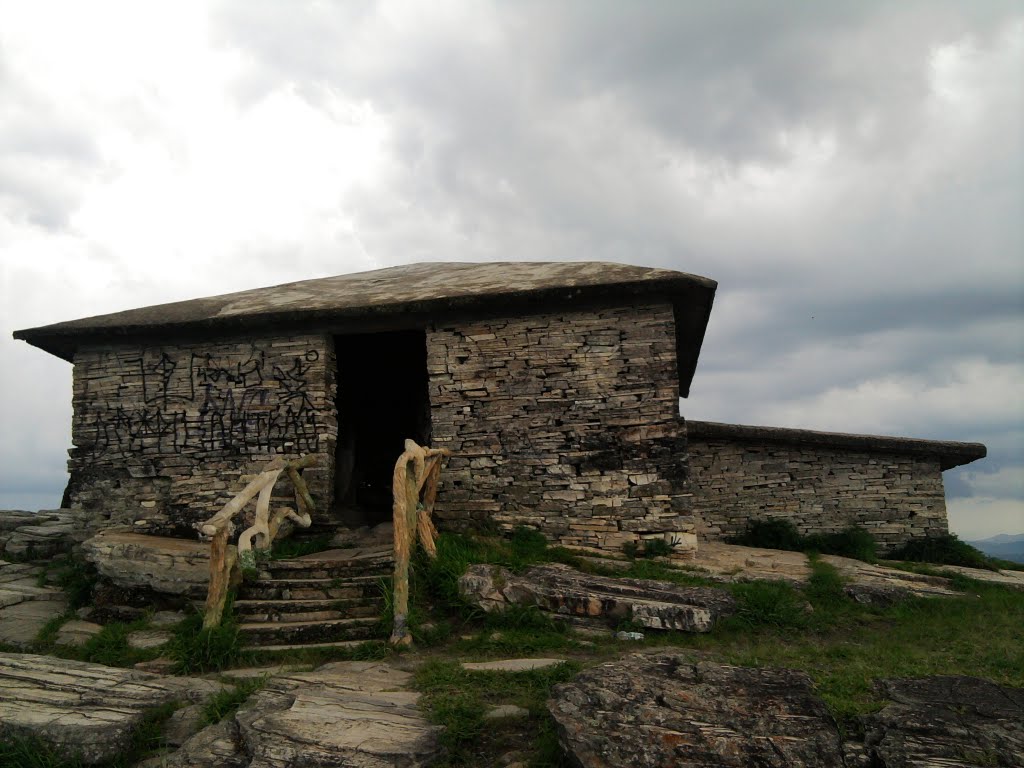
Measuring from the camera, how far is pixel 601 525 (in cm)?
827

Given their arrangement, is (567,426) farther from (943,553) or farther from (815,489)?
(943,553)

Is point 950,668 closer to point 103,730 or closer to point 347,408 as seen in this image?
point 103,730

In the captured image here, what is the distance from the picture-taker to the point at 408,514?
6918mm

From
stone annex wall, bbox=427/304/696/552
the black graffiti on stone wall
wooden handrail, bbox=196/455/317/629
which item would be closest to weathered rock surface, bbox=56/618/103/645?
wooden handrail, bbox=196/455/317/629

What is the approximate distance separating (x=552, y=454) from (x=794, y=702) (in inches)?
182

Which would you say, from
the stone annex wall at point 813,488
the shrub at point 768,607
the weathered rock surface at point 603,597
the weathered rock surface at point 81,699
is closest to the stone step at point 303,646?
the weathered rock surface at point 81,699

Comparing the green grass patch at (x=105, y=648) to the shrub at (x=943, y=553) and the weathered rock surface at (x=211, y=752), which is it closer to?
→ the weathered rock surface at (x=211, y=752)

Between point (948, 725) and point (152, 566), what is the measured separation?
7294 mm

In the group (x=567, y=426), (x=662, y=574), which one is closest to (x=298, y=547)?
(x=567, y=426)

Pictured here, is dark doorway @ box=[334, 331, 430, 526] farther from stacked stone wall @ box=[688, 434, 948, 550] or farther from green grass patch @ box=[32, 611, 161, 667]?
green grass patch @ box=[32, 611, 161, 667]

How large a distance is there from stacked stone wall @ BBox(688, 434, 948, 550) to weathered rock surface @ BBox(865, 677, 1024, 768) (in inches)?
239

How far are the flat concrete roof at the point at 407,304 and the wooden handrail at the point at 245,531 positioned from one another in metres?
2.04

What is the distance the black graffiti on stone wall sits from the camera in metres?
9.05

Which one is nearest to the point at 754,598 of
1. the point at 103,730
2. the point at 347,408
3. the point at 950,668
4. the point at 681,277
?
the point at 950,668
